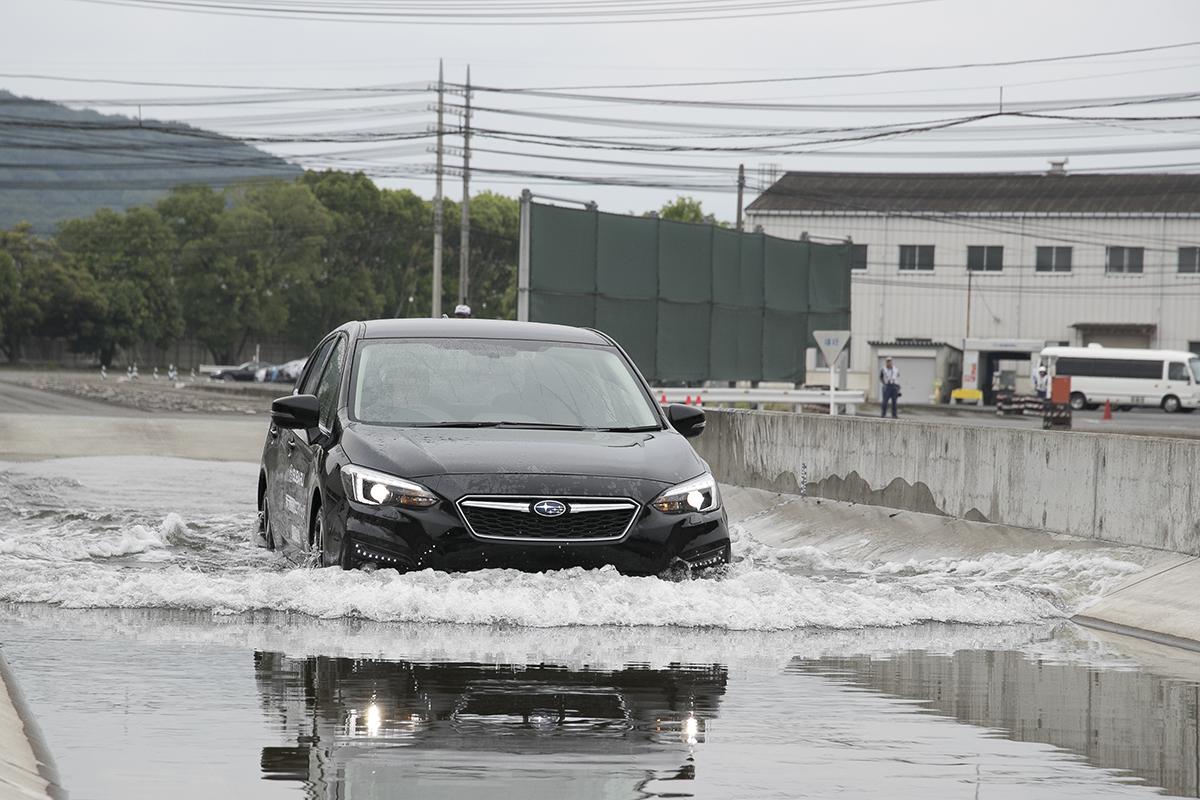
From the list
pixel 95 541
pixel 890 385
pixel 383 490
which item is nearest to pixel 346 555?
pixel 383 490

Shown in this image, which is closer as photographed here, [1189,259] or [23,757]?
[23,757]

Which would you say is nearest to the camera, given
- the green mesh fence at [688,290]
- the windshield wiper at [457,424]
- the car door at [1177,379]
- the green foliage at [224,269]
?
the windshield wiper at [457,424]

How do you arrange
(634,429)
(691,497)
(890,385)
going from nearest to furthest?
1. (691,497)
2. (634,429)
3. (890,385)

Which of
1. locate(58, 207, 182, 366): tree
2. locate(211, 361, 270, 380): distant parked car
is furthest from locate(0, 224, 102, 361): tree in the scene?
locate(211, 361, 270, 380): distant parked car

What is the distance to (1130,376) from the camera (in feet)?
258

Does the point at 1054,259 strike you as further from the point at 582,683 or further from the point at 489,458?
the point at 582,683

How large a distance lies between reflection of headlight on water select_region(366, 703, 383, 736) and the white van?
73.4 meters

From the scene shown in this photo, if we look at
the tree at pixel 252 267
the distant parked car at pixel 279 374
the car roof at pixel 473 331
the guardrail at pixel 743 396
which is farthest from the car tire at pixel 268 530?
the tree at pixel 252 267

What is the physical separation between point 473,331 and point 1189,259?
79.2 metres

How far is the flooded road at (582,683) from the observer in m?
5.82

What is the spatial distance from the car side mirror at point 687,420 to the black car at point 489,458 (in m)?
0.01

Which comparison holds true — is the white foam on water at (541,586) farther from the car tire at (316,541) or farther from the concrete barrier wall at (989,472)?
the concrete barrier wall at (989,472)

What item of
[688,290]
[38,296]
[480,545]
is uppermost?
[38,296]

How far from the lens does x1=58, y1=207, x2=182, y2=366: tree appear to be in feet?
368
